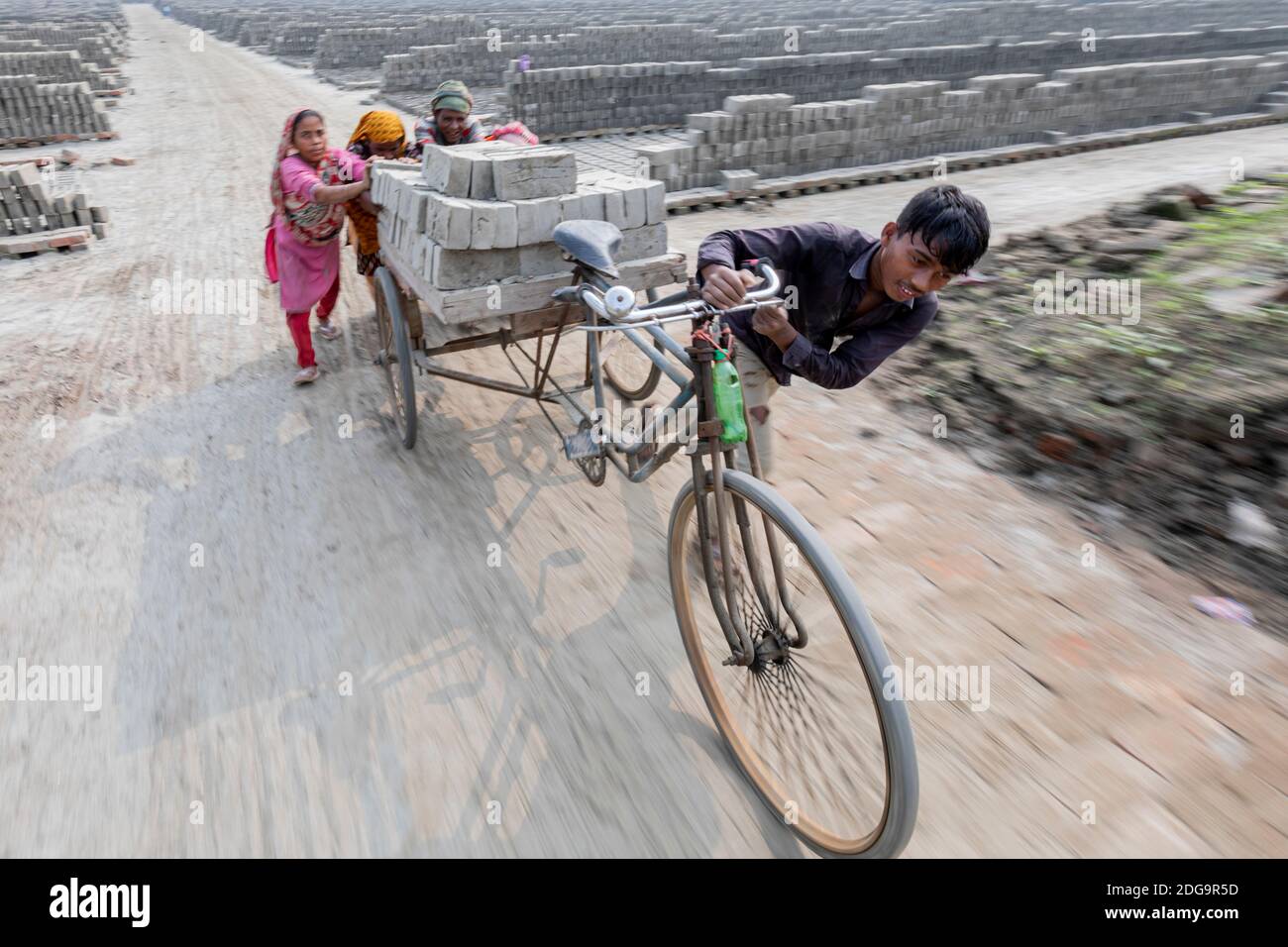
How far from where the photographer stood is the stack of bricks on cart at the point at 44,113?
1347cm

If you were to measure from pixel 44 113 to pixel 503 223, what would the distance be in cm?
1575

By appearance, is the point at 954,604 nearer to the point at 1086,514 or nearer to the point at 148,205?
the point at 1086,514

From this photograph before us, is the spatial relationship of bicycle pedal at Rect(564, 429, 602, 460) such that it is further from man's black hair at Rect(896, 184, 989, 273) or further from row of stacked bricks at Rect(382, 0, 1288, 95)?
row of stacked bricks at Rect(382, 0, 1288, 95)

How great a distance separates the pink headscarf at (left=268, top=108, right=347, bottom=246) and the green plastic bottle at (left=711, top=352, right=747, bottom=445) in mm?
3402

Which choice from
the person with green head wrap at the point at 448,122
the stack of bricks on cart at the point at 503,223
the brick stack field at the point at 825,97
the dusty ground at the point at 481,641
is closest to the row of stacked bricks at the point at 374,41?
the brick stack field at the point at 825,97

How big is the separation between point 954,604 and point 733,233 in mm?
1722

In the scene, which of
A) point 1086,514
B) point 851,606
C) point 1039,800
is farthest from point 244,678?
point 1086,514

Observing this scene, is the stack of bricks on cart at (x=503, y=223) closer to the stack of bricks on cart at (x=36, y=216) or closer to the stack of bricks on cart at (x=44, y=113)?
the stack of bricks on cart at (x=36, y=216)

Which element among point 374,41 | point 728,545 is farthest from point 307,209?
point 374,41

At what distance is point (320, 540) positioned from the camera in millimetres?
3527

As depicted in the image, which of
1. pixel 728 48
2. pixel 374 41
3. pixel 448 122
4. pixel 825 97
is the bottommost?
pixel 448 122

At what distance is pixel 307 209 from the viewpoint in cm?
456

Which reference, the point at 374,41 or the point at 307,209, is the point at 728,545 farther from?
the point at 374,41

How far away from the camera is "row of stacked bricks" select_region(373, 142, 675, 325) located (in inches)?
122
